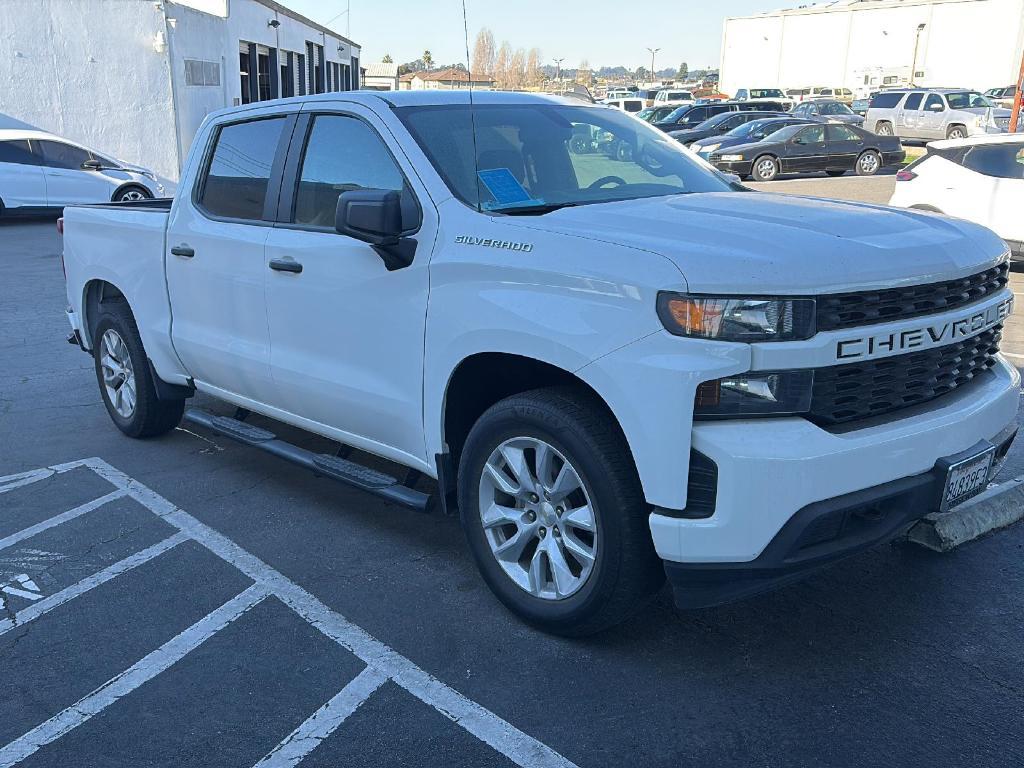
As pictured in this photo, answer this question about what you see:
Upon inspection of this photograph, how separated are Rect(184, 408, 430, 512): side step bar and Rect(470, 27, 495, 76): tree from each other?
1777 millimetres

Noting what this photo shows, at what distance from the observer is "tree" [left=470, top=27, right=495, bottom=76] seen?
409 centimetres

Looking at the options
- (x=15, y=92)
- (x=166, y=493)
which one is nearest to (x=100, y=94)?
(x=15, y=92)

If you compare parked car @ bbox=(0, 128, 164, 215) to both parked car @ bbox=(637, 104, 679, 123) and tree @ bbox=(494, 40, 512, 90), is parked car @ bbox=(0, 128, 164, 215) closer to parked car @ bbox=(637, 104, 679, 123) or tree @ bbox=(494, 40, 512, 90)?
tree @ bbox=(494, 40, 512, 90)

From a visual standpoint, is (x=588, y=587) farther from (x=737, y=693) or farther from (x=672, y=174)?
(x=672, y=174)

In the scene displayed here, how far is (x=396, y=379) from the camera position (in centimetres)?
396

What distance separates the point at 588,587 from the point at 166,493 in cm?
274

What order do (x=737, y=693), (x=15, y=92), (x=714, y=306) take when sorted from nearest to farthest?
1. (x=714, y=306)
2. (x=737, y=693)
3. (x=15, y=92)

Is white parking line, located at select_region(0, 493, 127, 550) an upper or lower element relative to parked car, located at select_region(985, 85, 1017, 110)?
lower

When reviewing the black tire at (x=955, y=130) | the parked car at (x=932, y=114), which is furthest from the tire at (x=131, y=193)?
the black tire at (x=955, y=130)

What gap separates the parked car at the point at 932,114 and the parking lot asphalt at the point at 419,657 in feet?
100

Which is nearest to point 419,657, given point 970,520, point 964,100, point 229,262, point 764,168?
point 229,262

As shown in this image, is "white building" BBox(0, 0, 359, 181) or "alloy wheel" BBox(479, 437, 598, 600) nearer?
"alloy wheel" BBox(479, 437, 598, 600)

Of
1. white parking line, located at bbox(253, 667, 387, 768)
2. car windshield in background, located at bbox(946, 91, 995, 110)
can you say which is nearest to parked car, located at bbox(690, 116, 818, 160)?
car windshield in background, located at bbox(946, 91, 995, 110)

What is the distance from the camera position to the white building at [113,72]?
21.4 m
